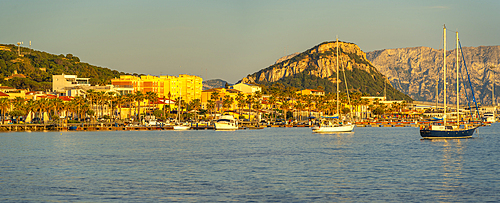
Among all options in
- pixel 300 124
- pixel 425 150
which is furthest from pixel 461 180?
pixel 300 124

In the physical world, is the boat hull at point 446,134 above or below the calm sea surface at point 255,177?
above

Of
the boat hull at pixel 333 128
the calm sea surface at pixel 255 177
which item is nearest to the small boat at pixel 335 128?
the boat hull at pixel 333 128

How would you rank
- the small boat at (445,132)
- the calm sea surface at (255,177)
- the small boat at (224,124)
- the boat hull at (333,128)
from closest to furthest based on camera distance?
the calm sea surface at (255,177) → the small boat at (445,132) → the boat hull at (333,128) → the small boat at (224,124)

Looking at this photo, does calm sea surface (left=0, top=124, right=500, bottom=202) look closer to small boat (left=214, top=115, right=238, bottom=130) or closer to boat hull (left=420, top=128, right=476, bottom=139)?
boat hull (left=420, top=128, right=476, bottom=139)

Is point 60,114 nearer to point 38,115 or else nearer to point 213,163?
point 38,115

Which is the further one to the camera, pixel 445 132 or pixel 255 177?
pixel 445 132

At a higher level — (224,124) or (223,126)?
(224,124)

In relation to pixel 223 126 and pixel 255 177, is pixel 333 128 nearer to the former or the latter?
pixel 223 126

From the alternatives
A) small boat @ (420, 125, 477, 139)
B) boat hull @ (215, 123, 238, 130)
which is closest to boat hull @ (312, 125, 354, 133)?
small boat @ (420, 125, 477, 139)

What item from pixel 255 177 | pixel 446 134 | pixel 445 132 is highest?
pixel 445 132

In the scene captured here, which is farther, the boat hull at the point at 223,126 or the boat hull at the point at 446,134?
the boat hull at the point at 223,126

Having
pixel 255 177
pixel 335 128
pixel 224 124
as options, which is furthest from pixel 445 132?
pixel 224 124

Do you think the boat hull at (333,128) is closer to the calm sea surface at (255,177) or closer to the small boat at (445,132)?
the small boat at (445,132)

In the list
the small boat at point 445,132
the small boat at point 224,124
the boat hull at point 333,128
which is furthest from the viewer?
the small boat at point 224,124
